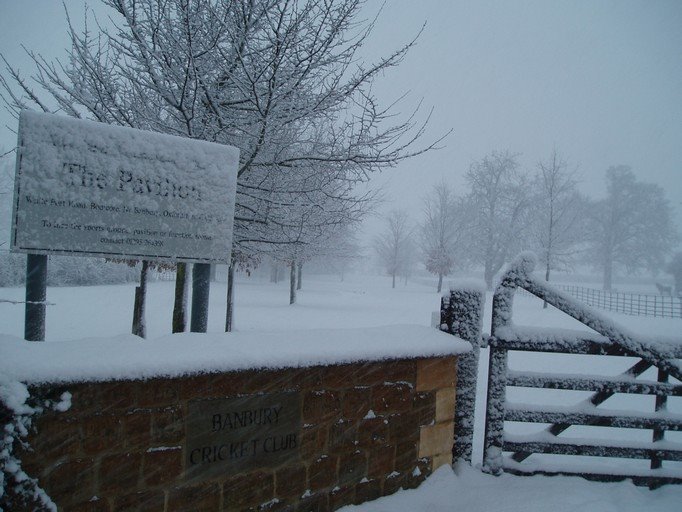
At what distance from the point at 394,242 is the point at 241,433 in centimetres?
3552

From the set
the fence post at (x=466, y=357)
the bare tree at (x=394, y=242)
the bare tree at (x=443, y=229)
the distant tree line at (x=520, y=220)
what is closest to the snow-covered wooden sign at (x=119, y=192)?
the fence post at (x=466, y=357)

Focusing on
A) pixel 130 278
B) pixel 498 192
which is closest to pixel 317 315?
pixel 130 278

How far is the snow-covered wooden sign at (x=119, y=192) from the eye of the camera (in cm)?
265

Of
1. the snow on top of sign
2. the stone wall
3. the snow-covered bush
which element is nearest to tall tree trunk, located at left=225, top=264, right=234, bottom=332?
the snow on top of sign

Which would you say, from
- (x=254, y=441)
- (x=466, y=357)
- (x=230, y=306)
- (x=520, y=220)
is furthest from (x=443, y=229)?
(x=254, y=441)

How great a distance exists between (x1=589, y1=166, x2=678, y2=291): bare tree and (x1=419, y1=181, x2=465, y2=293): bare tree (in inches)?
572

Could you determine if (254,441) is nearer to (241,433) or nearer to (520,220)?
(241,433)

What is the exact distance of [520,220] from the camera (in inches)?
1225

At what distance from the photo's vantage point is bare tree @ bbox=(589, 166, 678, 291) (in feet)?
122

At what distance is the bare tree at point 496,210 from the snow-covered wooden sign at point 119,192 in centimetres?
3044

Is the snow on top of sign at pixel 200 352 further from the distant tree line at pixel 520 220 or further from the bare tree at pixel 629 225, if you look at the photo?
the bare tree at pixel 629 225

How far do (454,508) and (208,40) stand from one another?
452 cm

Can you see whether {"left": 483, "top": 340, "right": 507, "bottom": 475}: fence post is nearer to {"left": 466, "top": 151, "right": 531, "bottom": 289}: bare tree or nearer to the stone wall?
the stone wall

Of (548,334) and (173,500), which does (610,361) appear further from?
(173,500)
